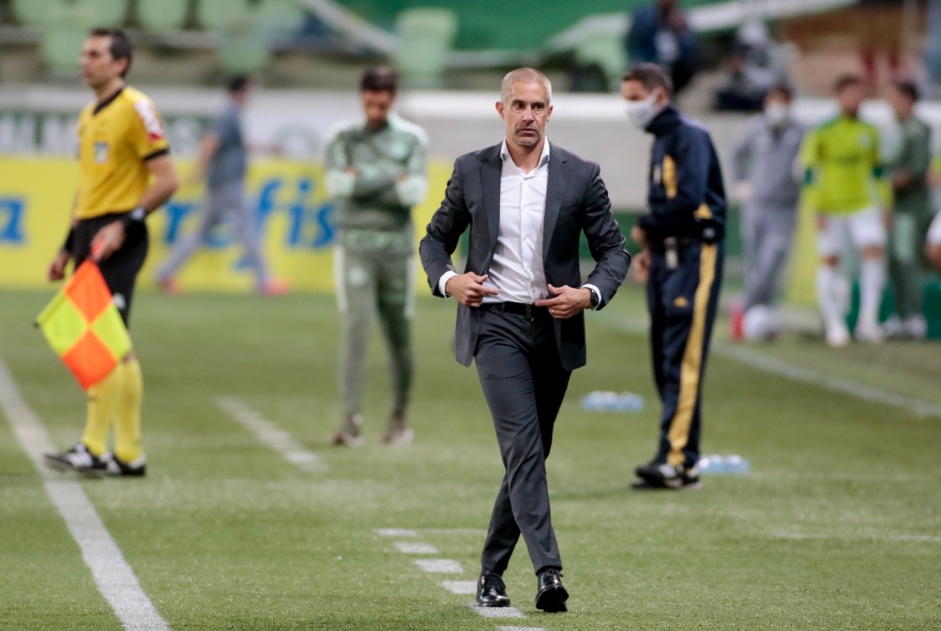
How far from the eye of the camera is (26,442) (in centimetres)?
1124

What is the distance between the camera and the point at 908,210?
1927cm

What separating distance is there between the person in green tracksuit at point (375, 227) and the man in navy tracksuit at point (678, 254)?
181 cm

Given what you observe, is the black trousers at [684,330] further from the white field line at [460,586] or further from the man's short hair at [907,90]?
the man's short hair at [907,90]

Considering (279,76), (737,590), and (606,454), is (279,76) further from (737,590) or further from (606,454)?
(737,590)

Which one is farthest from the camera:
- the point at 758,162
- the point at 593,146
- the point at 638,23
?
the point at 593,146

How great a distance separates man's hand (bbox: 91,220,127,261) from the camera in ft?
31.3

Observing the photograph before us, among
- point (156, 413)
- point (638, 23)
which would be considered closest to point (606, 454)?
point (156, 413)

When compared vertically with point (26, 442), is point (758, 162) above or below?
above

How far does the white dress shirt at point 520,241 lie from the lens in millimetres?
6676

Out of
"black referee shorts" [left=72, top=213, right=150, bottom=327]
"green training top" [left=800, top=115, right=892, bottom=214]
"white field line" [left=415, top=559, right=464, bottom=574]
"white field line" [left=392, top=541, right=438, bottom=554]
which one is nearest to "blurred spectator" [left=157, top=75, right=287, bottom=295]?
"green training top" [left=800, top=115, right=892, bottom=214]

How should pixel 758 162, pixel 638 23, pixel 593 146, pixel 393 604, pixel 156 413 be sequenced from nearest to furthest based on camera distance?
pixel 393 604 → pixel 156 413 → pixel 758 162 → pixel 638 23 → pixel 593 146

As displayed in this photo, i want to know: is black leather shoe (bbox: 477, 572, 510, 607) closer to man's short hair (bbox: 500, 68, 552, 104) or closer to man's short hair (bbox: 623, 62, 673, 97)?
man's short hair (bbox: 500, 68, 552, 104)

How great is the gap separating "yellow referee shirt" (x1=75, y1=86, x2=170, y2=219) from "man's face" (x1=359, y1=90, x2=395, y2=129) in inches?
66.9

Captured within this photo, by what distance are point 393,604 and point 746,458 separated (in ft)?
15.6
